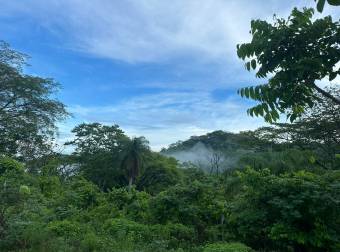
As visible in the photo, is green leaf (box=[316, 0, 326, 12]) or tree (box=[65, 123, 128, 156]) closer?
green leaf (box=[316, 0, 326, 12])

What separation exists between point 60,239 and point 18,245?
2.43 feet

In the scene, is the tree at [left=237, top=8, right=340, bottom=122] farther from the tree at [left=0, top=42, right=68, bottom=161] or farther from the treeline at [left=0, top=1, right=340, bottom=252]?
the tree at [left=0, top=42, right=68, bottom=161]

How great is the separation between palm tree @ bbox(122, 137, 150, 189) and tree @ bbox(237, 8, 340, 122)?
30.5 m

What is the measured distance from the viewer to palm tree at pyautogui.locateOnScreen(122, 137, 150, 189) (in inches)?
1302

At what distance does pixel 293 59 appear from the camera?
2623 mm

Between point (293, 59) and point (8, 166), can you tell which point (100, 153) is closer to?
point (8, 166)

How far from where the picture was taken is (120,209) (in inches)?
493

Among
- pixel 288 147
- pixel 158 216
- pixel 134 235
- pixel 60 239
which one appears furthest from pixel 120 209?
pixel 288 147

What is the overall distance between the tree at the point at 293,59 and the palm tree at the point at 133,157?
30.5 metres

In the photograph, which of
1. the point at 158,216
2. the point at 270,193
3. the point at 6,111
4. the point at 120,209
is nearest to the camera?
the point at 270,193

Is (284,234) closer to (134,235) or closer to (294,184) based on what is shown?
(294,184)

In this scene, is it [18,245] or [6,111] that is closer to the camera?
[18,245]

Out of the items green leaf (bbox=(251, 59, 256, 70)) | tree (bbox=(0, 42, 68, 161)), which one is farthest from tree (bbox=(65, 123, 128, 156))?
green leaf (bbox=(251, 59, 256, 70))

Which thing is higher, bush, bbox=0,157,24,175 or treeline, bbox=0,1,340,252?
bush, bbox=0,157,24,175
